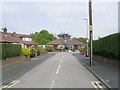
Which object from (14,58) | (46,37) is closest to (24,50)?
(14,58)

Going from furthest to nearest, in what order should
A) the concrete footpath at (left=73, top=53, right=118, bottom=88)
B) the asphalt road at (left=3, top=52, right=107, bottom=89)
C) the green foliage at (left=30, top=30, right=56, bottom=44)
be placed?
the green foliage at (left=30, top=30, right=56, bottom=44)
the asphalt road at (left=3, top=52, right=107, bottom=89)
the concrete footpath at (left=73, top=53, right=118, bottom=88)

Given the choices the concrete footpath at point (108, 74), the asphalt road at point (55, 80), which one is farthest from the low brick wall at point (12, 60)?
the concrete footpath at point (108, 74)

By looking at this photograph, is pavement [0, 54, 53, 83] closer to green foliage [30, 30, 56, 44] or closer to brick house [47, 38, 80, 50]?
brick house [47, 38, 80, 50]

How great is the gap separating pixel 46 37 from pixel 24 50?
138m

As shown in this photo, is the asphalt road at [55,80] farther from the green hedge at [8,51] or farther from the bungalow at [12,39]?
the bungalow at [12,39]

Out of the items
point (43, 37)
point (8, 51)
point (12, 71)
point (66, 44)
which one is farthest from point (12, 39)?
point (43, 37)

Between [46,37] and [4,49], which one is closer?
[4,49]

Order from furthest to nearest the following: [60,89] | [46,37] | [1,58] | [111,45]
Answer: [46,37]
[1,58]
[111,45]
[60,89]

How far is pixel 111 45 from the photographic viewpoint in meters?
33.2

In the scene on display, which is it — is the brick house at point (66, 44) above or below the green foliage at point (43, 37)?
below

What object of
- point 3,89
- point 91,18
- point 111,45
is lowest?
point 3,89

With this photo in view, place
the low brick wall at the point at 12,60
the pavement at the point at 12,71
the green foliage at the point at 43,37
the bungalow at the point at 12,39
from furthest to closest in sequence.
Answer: the green foliage at the point at 43,37 → the bungalow at the point at 12,39 → the low brick wall at the point at 12,60 → the pavement at the point at 12,71

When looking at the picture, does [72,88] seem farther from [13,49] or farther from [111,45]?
[13,49]

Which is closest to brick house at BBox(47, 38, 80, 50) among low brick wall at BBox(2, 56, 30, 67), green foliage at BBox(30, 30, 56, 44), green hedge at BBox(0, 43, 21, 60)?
green foliage at BBox(30, 30, 56, 44)
